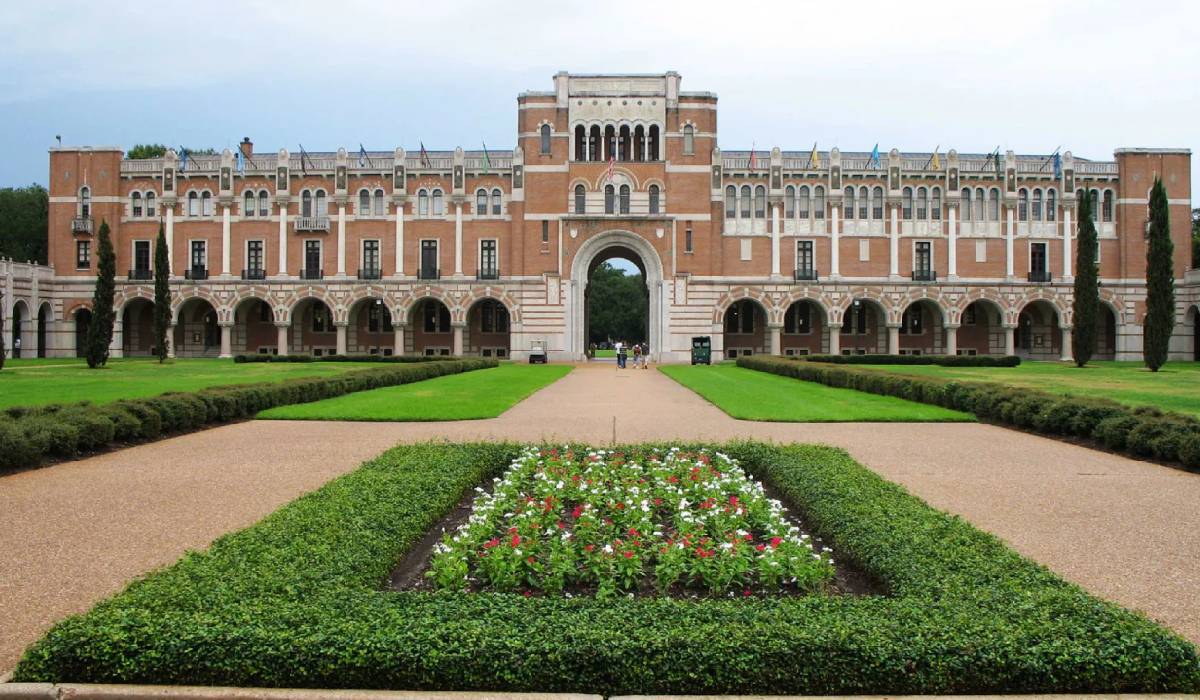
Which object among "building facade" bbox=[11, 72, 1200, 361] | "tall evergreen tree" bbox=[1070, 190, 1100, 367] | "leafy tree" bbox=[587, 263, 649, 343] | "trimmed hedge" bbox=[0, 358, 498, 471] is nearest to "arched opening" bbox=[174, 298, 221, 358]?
"building facade" bbox=[11, 72, 1200, 361]

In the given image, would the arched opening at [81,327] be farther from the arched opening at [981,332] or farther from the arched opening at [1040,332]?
the arched opening at [1040,332]

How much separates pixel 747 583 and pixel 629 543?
102 cm

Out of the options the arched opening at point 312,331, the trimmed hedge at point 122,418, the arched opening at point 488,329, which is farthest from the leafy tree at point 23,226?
the trimmed hedge at point 122,418

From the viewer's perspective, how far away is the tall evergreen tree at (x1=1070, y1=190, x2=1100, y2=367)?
1647 inches

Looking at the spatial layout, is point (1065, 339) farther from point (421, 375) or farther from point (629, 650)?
point (629, 650)

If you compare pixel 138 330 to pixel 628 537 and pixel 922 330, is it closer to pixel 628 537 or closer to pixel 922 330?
pixel 922 330

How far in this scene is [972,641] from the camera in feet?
15.0

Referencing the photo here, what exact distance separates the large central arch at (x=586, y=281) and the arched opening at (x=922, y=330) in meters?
16.7

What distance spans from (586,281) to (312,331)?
1930cm

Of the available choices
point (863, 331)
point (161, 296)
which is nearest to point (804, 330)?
point (863, 331)

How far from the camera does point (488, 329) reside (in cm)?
5700

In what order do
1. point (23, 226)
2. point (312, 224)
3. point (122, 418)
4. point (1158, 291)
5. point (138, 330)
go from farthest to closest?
point (23, 226) < point (138, 330) < point (312, 224) < point (1158, 291) < point (122, 418)

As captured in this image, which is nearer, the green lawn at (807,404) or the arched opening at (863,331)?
the green lawn at (807,404)

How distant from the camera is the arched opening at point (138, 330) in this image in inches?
2201
